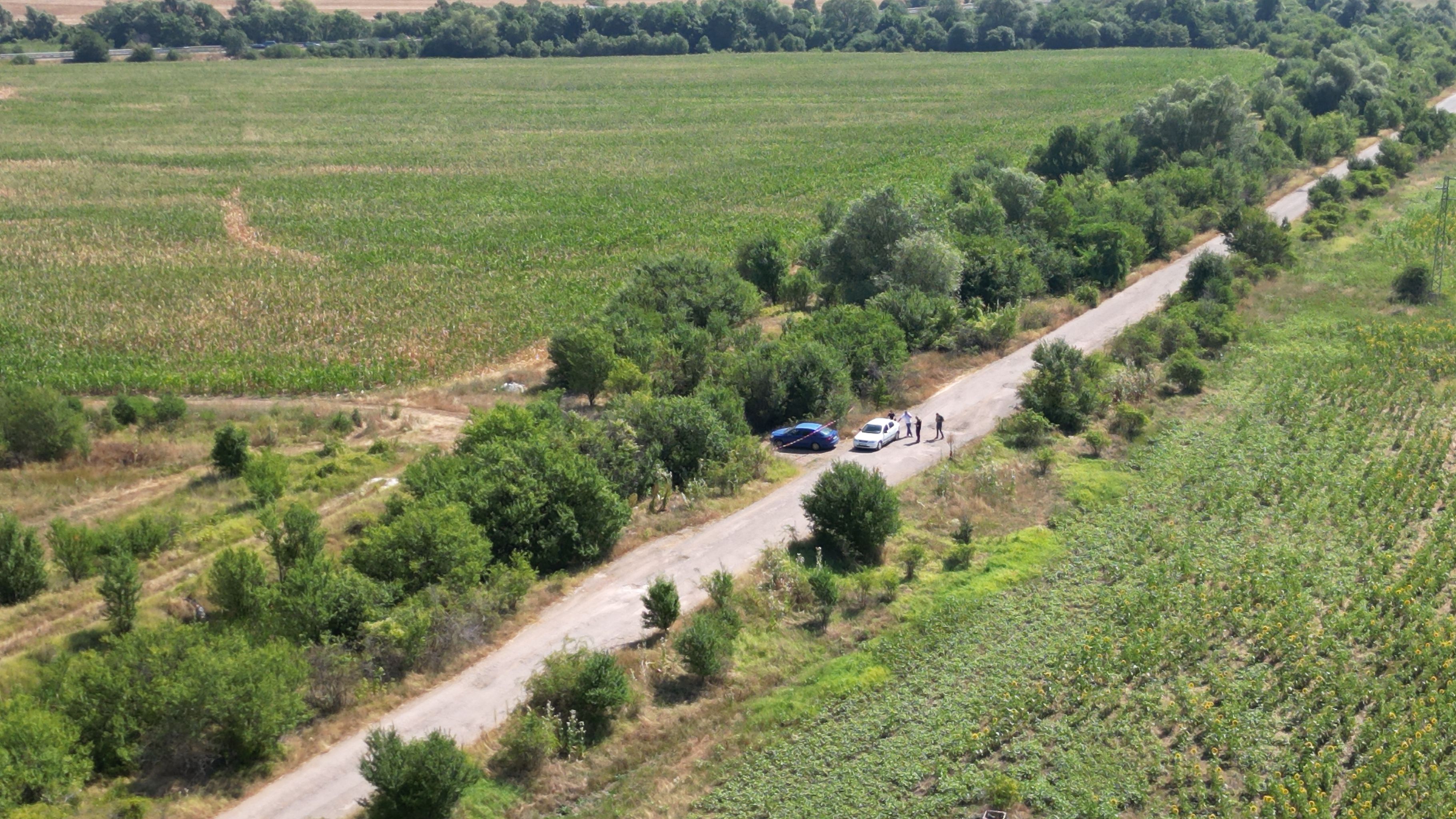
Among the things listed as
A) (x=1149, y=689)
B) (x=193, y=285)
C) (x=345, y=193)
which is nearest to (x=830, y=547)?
(x=1149, y=689)

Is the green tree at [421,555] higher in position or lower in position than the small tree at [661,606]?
higher

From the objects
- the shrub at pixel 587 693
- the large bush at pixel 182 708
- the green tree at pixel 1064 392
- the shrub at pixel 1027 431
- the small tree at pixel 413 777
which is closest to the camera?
the small tree at pixel 413 777

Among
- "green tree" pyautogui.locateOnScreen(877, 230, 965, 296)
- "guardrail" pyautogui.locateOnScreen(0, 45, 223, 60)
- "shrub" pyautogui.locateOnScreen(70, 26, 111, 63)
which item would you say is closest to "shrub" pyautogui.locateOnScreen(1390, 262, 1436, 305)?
"green tree" pyautogui.locateOnScreen(877, 230, 965, 296)

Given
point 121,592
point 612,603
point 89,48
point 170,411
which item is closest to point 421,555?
point 612,603

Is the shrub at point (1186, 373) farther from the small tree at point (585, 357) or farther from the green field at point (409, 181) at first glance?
the green field at point (409, 181)

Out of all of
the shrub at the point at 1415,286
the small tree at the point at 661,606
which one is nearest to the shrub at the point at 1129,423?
the small tree at the point at 661,606

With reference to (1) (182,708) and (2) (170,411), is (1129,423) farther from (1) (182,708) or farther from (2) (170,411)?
(2) (170,411)
